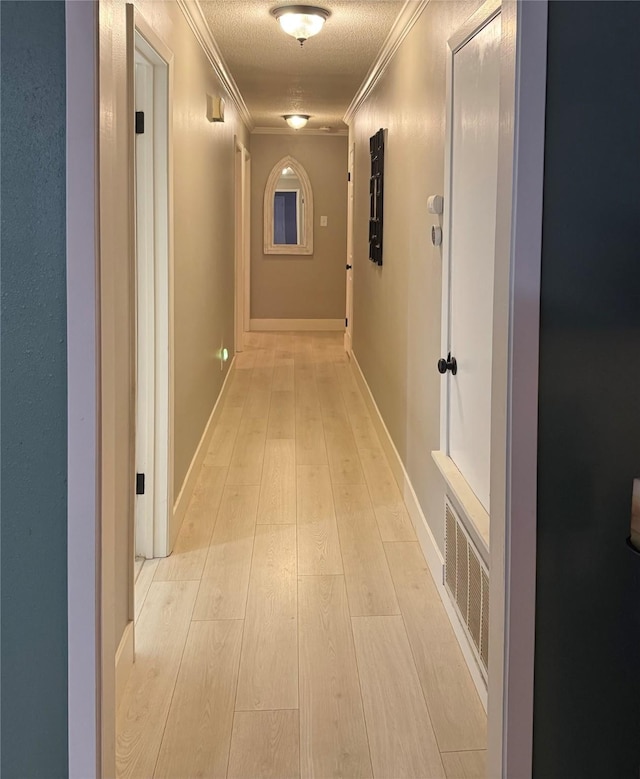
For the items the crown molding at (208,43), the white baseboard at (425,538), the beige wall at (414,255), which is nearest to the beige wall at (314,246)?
the crown molding at (208,43)

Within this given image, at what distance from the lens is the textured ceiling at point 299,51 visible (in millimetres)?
3980

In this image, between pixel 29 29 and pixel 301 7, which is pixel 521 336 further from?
pixel 301 7

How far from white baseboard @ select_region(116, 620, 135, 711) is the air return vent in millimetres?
1038

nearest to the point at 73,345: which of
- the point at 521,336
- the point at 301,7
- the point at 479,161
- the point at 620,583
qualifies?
the point at 521,336

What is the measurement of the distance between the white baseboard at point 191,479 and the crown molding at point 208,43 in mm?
2145

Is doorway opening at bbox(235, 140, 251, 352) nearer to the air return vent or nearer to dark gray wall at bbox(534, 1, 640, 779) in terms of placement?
the air return vent

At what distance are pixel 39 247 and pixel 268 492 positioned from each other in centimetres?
282

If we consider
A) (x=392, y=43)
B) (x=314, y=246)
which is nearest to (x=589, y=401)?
(x=392, y=43)

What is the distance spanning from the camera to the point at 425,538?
3322mm

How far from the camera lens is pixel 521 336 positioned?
1.48 metres

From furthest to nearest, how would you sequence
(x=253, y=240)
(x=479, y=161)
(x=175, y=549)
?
(x=253, y=240), (x=175, y=549), (x=479, y=161)

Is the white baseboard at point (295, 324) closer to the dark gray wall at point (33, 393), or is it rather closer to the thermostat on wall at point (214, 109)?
the thermostat on wall at point (214, 109)

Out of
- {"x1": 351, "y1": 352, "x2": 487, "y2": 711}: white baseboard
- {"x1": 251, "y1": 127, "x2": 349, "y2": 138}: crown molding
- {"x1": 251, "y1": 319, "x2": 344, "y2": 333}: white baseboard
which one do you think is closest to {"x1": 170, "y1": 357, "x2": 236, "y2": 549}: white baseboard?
{"x1": 351, "y1": 352, "x2": 487, "y2": 711}: white baseboard

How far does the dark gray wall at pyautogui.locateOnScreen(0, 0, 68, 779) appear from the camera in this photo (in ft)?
4.66
